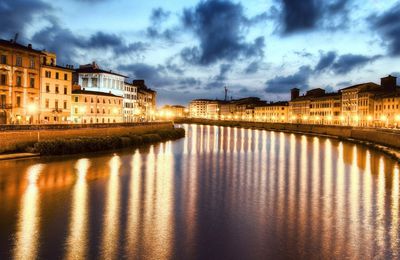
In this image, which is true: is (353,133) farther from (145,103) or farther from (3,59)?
(3,59)

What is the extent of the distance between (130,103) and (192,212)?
6739 centimetres

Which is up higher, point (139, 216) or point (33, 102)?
point (33, 102)

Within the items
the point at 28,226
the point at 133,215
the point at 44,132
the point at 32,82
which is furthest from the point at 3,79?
the point at 133,215

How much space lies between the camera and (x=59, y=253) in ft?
39.0

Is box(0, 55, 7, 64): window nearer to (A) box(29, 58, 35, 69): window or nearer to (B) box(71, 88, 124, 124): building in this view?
(A) box(29, 58, 35, 69): window

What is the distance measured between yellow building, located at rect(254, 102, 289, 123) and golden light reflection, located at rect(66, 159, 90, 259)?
117808 millimetres

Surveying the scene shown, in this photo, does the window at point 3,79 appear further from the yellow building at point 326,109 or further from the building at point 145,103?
the yellow building at point 326,109

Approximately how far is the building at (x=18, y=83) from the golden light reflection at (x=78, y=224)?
2322cm

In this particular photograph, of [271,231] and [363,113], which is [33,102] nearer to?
[271,231]

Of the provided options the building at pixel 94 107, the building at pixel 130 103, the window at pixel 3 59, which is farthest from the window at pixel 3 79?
the building at pixel 130 103

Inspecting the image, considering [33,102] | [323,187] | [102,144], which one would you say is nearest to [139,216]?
[323,187]

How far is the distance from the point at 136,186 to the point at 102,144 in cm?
1933

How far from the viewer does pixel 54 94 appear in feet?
166

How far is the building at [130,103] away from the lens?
79.6m
